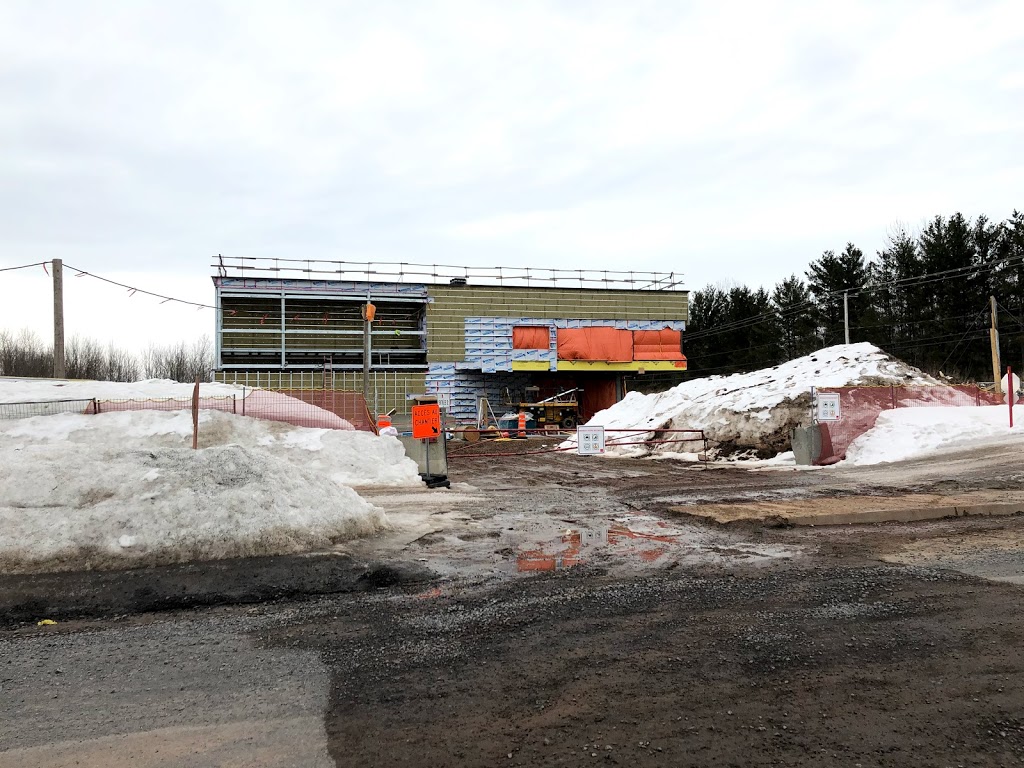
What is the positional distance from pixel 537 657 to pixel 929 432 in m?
20.1

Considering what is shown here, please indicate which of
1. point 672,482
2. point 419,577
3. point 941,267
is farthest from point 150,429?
point 941,267

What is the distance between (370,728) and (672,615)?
2.74m

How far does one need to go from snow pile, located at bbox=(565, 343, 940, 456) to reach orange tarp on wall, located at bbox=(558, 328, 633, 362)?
735 inches

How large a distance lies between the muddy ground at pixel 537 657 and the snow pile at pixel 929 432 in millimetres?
12673

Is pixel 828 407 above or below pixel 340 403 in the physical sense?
below

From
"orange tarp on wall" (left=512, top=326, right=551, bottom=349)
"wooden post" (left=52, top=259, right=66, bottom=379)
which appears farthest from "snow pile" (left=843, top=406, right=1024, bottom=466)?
"orange tarp on wall" (left=512, top=326, right=551, bottom=349)

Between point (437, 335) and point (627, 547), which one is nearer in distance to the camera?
point (627, 547)

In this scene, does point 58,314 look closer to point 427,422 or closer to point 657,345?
point 427,422

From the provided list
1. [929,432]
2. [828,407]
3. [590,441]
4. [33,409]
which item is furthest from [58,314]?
[929,432]

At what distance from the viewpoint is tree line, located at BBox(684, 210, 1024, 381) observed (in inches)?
1747

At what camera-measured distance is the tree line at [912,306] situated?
44375 millimetres

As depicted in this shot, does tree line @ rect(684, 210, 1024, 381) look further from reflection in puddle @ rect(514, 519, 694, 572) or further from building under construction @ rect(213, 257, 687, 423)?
reflection in puddle @ rect(514, 519, 694, 572)

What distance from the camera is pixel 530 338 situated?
5059 cm

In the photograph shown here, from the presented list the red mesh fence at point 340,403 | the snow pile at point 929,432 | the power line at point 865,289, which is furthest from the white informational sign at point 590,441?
the power line at point 865,289
